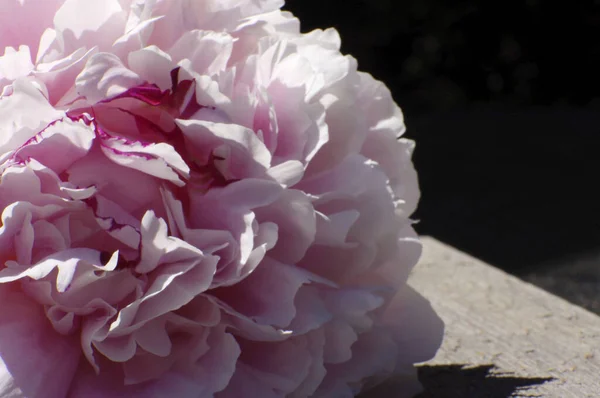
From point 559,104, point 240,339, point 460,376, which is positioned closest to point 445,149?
point 559,104

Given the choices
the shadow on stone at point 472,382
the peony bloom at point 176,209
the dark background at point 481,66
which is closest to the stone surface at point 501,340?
the shadow on stone at point 472,382

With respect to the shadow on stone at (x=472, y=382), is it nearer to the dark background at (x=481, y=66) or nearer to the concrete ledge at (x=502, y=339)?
the concrete ledge at (x=502, y=339)

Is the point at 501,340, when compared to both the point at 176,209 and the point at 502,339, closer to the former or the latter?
the point at 502,339

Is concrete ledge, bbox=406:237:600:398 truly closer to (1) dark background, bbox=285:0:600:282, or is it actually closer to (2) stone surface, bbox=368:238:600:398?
(2) stone surface, bbox=368:238:600:398

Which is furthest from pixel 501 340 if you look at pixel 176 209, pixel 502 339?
pixel 176 209

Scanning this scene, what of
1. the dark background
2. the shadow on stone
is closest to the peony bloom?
the shadow on stone

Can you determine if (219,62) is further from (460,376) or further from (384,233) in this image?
(460,376)

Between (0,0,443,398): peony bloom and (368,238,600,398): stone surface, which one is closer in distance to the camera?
(0,0,443,398): peony bloom
